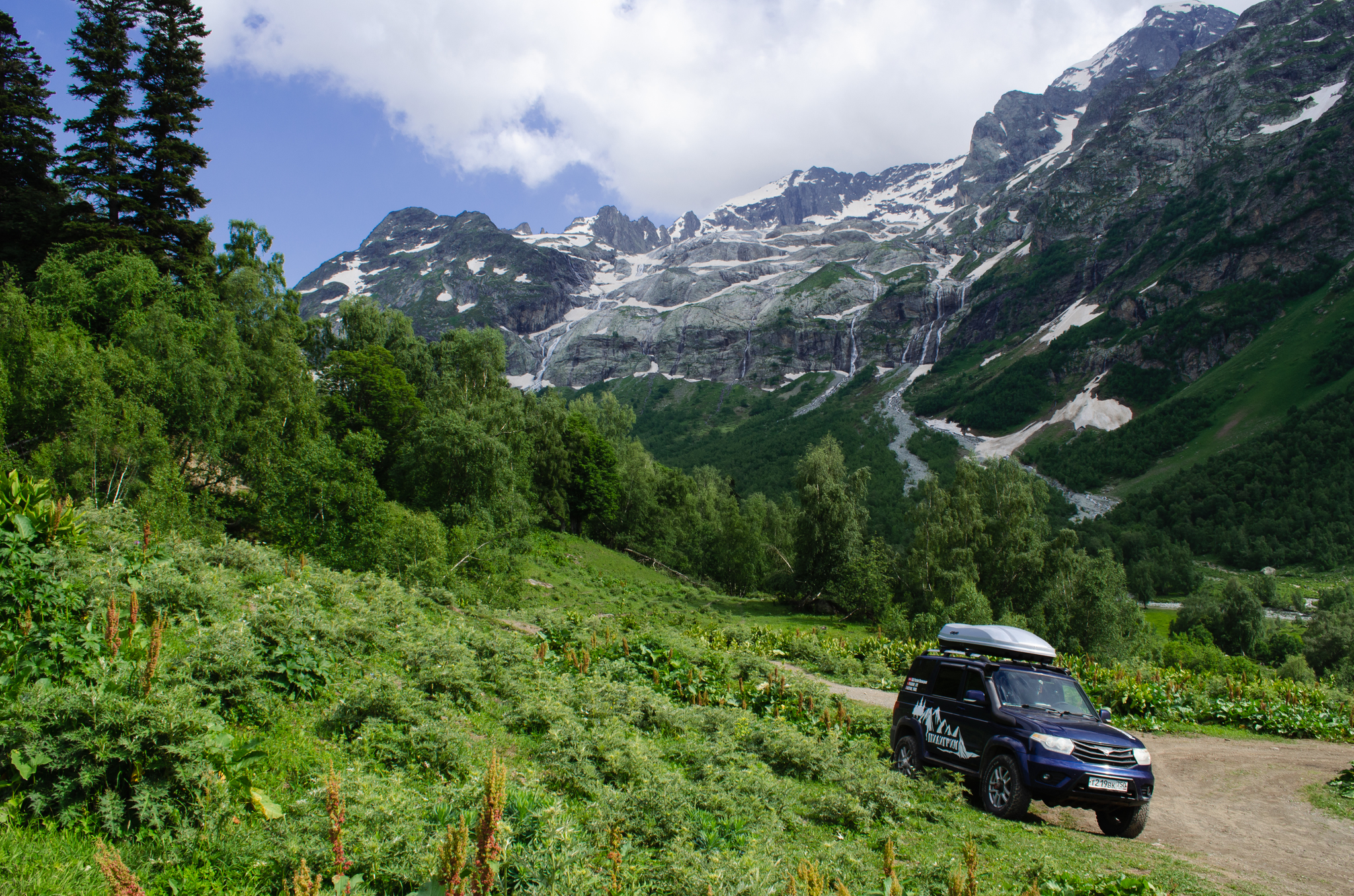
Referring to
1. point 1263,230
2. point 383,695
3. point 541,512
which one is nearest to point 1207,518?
point 1263,230

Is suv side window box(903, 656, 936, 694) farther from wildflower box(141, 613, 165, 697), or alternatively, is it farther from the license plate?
wildflower box(141, 613, 165, 697)

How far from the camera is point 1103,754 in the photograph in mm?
9391

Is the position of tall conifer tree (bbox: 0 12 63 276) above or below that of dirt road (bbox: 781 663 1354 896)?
above

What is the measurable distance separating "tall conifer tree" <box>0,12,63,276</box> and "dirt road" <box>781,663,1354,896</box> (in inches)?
1848

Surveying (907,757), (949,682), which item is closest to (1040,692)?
(949,682)

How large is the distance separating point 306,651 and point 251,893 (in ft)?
17.9

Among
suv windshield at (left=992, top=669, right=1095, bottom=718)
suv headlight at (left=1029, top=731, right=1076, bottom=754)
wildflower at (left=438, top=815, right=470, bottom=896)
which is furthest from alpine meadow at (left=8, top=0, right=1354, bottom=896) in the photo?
suv headlight at (left=1029, top=731, right=1076, bottom=754)

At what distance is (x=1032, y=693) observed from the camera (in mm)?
10922

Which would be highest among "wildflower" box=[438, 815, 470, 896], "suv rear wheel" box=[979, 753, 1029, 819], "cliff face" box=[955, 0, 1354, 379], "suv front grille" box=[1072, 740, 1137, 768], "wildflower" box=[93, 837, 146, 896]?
"cliff face" box=[955, 0, 1354, 379]

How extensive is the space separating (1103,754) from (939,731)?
2733 millimetres

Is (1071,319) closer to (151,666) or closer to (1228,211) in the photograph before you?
(1228,211)

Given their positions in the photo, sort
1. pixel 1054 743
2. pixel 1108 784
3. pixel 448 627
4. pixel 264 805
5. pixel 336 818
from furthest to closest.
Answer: pixel 448 627
pixel 1054 743
pixel 1108 784
pixel 264 805
pixel 336 818

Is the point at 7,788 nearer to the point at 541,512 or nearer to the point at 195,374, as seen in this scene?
the point at 195,374

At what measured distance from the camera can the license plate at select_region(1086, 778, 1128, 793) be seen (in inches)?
359
